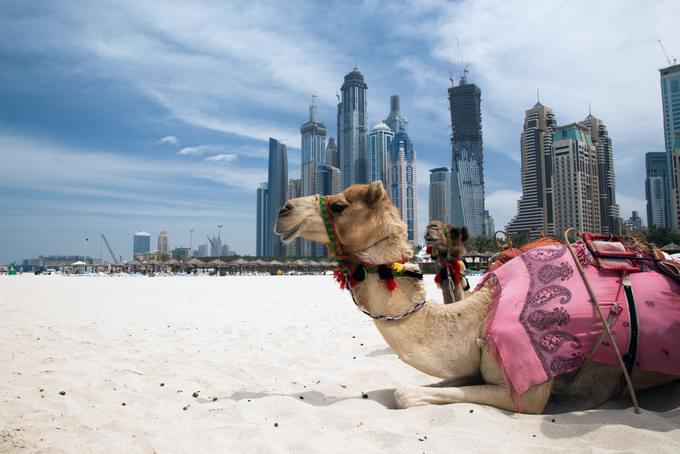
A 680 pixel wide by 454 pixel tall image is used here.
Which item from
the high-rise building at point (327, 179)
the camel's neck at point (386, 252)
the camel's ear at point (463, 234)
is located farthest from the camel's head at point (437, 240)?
the high-rise building at point (327, 179)

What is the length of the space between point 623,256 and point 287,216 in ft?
7.47

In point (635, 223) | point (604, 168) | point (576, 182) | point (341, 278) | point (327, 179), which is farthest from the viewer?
point (327, 179)

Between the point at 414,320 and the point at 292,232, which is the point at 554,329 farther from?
the point at 292,232

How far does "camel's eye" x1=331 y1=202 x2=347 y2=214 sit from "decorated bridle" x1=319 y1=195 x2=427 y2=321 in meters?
0.03

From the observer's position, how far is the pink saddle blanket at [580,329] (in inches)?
117

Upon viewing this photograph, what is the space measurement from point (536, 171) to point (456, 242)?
408ft

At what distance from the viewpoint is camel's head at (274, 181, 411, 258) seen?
3350mm

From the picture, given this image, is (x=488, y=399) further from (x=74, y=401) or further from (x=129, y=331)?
(x=129, y=331)

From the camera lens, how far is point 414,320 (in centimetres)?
330

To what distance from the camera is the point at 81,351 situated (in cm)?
588

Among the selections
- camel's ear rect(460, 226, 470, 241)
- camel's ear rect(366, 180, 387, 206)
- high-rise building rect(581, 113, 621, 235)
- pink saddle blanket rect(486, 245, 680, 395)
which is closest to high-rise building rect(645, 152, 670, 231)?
high-rise building rect(581, 113, 621, 235)

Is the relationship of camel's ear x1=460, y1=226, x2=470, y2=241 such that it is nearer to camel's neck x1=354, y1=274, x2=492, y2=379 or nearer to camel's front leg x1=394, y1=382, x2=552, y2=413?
camel's neck x1=354, y1=274, x2=492, y2=379

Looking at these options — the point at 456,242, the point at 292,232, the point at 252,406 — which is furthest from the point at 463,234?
the point at 252,406

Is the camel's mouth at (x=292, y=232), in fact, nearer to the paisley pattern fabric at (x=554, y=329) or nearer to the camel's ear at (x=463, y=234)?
the paisley pattern fabric at (x=554, y=329)
